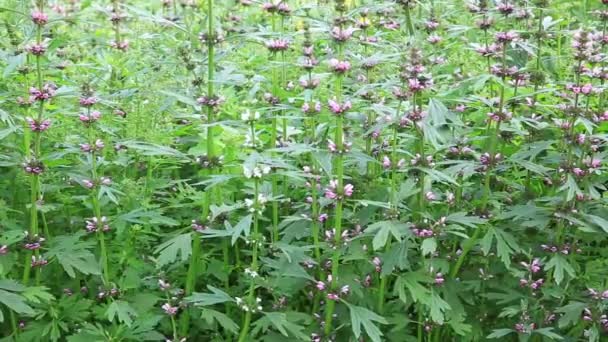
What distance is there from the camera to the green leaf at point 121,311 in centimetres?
365

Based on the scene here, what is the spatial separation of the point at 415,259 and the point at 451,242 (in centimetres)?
31

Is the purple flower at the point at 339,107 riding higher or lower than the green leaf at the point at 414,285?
higher

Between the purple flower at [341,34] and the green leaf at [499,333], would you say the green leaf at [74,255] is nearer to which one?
the purple flower at [341,34]

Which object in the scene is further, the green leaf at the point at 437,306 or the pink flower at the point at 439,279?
the pink flower at the point at 439,279

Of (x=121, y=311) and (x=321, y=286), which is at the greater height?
(x=321, y=286)

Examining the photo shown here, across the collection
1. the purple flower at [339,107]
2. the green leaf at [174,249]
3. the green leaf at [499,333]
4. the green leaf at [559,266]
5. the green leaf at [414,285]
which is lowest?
the green leaf at [499,333]

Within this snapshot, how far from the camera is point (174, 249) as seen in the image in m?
3.79

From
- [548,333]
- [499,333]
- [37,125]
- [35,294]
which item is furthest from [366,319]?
[37,125]

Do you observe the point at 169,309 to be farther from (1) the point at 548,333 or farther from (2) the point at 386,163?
(1) the point at 548,333

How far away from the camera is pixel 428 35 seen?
15.8 ft

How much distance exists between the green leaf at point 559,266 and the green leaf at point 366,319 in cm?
82

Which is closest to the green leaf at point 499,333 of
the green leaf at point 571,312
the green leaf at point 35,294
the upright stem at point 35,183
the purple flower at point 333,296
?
the green leaf at point 571,312

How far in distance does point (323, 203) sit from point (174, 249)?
0.74 meters

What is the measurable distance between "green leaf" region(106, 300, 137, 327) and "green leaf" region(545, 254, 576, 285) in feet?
6.39
